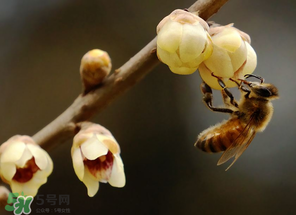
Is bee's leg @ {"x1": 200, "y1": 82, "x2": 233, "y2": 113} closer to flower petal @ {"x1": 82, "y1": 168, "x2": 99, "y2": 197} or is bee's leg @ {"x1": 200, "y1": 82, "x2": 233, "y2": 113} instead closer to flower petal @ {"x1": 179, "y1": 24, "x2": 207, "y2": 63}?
flower petal @ {"x1": 179, "y1": 24, "x2": 207, "y2": 63}

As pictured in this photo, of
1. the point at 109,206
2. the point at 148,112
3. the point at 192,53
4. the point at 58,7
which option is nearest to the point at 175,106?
the point at 148,112

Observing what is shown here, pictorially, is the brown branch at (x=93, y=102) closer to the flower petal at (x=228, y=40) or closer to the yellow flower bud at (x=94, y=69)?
the yellow flower bud at (x=94, y=69)

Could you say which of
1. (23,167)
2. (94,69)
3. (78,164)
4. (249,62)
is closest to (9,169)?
(23,167)

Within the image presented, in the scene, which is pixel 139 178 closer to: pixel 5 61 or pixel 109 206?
pixel 109 206

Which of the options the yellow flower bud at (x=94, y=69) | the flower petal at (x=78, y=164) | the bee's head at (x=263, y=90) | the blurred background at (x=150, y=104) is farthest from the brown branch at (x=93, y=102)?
the blurred background at (x=150, y=104)

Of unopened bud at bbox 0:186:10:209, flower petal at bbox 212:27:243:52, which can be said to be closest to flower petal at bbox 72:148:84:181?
unopened bud at bbox 0:186:10:209
